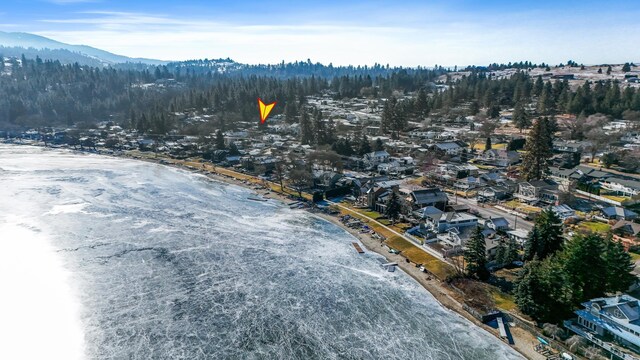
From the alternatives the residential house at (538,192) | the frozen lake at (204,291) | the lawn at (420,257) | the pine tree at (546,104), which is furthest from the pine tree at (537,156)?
the pine tree at (546,104)

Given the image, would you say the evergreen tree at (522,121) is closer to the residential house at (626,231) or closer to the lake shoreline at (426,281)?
the residential house at (626,231)

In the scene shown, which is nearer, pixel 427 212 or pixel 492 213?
pixel 427 212

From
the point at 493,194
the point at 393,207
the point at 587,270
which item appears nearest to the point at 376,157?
the point at 493,194

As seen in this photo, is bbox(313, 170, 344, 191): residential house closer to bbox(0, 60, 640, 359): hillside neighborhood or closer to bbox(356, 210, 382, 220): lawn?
bbox(0, 60, 640, 359): hillside neighborhood

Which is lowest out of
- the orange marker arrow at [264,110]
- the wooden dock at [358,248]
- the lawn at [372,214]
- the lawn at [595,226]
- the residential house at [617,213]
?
the wooden dock at [358,248]

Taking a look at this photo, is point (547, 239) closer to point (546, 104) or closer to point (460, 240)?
point (460, 240)

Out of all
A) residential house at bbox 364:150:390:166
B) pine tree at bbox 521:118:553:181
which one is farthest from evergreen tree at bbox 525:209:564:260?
residential house at bbox 364:150:390:166
